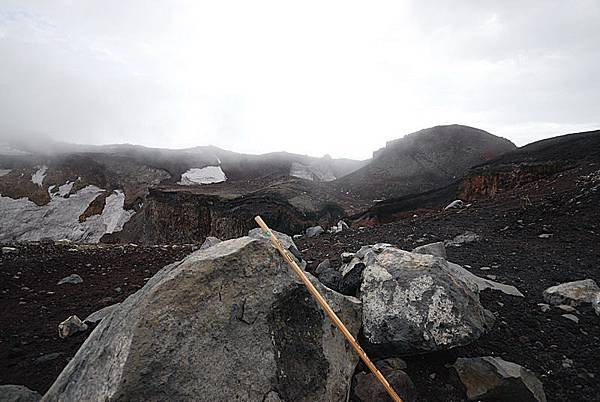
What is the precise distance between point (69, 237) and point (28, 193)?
34.5ft

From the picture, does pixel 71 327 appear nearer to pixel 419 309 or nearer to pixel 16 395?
pixel 16 395

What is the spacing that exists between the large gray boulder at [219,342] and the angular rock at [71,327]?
7.44ft

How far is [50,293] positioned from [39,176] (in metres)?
49.6

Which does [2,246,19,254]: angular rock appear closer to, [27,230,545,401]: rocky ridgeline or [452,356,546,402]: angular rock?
[27,230,545,401]: rocky ridgeline

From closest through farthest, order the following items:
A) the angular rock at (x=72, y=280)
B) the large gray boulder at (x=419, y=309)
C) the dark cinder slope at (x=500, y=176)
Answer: the large gray boulder at (x=419, y=309)
the angular rock at (x=72, y=280)
the dark cinder slope at (x=500, y=176)

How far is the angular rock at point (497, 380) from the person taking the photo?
333 cm

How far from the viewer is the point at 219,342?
294 cm

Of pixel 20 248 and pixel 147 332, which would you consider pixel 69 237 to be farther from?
pixel 147 332

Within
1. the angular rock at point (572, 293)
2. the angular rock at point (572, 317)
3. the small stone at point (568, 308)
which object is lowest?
the angular rock at point (572, 317)

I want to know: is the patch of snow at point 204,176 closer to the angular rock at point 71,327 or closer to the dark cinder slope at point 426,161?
the dark cinder slope at point 426,161

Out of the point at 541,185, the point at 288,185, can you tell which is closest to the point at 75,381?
the point at 541,185

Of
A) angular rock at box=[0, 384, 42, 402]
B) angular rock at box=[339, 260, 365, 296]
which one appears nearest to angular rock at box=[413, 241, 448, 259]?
angular rock at box=[339, 260, 365, 296]

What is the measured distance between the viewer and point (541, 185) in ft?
40.7

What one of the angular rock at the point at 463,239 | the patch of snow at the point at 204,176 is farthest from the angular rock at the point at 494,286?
the patch of snow at the point at 204,176
